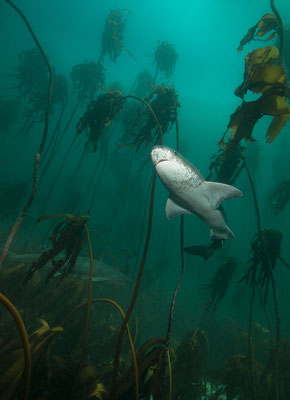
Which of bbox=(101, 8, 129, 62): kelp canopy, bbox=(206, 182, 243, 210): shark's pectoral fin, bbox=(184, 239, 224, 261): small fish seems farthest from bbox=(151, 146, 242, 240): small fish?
bbox=(101, 8, 129, 62): kelp canopy

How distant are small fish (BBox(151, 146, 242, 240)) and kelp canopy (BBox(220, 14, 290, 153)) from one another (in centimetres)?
107

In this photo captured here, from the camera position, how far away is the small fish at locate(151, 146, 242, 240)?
84.0 inches

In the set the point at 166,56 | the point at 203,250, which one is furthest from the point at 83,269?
the point at 166,56

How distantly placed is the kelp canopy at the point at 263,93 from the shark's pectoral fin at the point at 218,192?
992 millimetres

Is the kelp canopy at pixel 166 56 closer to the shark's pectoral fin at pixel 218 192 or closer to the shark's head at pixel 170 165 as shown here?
the shark's head at pixel 170 165

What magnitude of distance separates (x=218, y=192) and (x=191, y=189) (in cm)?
34

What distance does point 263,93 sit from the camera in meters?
2.60

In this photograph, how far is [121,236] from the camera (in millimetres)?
25328

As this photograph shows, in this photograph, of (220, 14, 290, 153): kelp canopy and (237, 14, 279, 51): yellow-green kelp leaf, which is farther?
(237, 14, 279, 51): yellow-green kelp leaf

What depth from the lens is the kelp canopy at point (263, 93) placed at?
8.01 ft

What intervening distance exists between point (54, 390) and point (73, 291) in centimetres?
276

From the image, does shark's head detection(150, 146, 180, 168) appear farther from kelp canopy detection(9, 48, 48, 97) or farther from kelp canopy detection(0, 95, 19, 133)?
kelp canopy detection(0, 95, 19, 133)

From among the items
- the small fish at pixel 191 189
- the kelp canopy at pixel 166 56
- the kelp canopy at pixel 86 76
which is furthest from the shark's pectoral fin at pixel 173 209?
the kelp canopy at pixel 166 56

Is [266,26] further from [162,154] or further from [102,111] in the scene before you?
[102,111]
